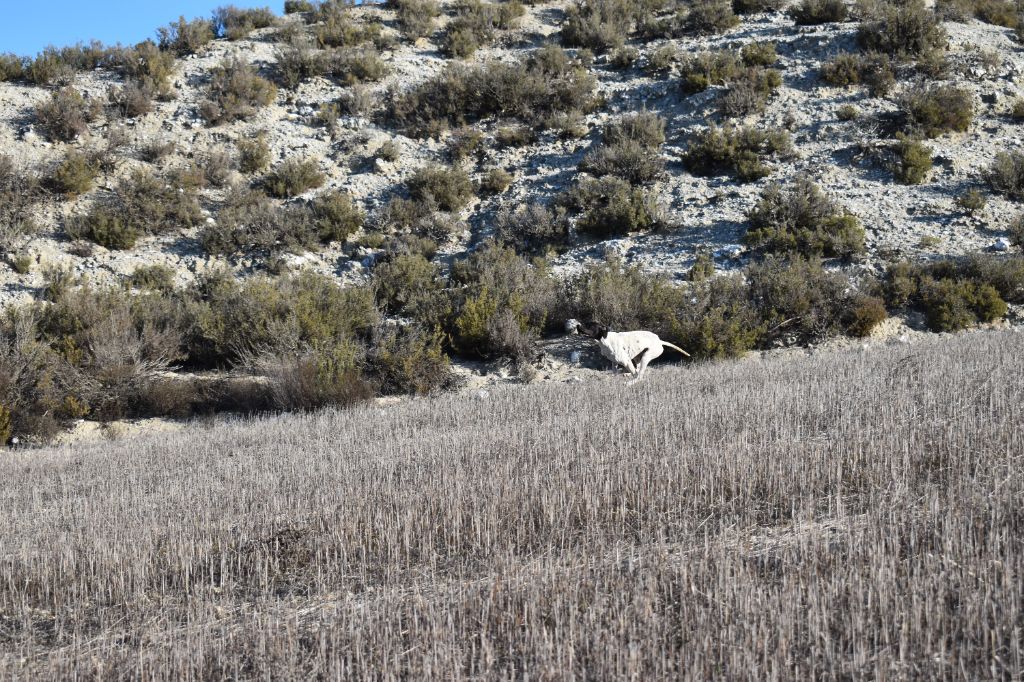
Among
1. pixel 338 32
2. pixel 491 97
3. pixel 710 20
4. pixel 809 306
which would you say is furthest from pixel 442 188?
pixel 710 20

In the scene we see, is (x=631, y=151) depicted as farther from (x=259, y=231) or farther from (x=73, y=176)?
(x=73, y=176)

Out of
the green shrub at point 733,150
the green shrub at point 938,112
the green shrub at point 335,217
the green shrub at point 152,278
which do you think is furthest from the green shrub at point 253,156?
the green shrub at point 938,112

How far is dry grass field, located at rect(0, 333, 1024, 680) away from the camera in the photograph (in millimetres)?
3029

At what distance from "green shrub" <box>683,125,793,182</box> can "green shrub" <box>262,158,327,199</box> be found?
10261 mm

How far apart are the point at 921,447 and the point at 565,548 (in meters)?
2.65

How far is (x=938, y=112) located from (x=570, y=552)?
20486mm

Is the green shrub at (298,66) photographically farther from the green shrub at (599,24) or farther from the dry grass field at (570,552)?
the dry grass field at (570,552)

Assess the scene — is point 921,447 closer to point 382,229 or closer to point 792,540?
point 792,540

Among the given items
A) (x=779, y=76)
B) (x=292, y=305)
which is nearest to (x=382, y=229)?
(x=292, y=305)

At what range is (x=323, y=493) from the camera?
232 inches

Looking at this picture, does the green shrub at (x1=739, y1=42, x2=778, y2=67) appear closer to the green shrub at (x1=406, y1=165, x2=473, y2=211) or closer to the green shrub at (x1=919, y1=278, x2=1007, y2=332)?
the green shrub at (x1=406, y1=165, x2=473, y2=211)

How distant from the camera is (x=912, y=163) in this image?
18672mm

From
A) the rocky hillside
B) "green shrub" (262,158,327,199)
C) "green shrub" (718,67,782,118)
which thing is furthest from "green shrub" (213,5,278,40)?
"green shrub" (718,67,782,118)

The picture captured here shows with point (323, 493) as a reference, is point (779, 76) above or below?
above
